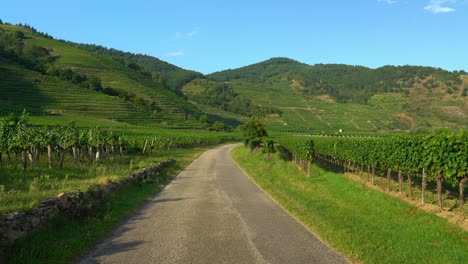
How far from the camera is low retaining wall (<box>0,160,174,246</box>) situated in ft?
31.5

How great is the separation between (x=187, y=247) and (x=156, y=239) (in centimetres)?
132

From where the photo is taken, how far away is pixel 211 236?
11.7 meters

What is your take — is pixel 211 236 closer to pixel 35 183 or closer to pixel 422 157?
pixel 35 183

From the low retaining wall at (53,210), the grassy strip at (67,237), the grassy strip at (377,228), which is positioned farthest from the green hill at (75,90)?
the grassy strip at (377,228)

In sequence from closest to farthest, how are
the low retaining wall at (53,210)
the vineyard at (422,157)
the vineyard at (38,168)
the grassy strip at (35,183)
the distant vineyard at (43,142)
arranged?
the low retaining wall at (53,210) < the grassy strip at (35,183) < the vineyard at (38,168) < the vineyard at (422,157) < the distant vineyard at (43,142)

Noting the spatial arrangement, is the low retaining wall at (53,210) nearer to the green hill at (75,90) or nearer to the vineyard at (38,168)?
the vineyard at (38,168)

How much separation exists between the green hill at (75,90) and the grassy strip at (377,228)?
89.5m

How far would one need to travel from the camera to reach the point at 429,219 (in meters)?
15.4

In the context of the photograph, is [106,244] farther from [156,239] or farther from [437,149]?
[437,149]

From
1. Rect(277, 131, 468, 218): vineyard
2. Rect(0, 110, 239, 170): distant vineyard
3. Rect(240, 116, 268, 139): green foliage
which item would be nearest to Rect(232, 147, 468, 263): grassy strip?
Rect(277, 131, 468, 218): vineyard

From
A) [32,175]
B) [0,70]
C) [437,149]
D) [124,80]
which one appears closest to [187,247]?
[437,149]

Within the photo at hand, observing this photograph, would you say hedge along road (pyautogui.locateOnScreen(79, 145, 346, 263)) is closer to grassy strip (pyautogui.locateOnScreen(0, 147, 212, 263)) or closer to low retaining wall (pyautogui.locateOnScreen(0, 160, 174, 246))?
grassy strip (pyautogui.locateOnScreen(0, 147, 212, 263))

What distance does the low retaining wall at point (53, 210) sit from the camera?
9602mm

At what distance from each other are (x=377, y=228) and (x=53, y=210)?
11124 mm
